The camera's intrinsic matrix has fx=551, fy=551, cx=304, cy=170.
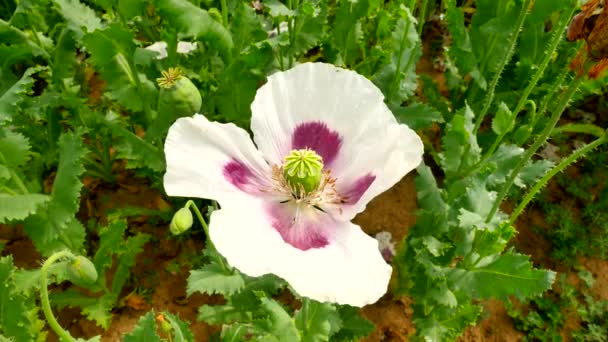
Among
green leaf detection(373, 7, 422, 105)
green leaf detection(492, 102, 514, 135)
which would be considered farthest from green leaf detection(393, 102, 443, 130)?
green leaf detection(492, 102, 514, 135)

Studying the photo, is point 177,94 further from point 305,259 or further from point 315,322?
point 315,322

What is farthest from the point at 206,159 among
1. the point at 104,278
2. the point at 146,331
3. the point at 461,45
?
the point at 461,45

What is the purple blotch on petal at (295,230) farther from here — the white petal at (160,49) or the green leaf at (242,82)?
the white petal at (160,49)

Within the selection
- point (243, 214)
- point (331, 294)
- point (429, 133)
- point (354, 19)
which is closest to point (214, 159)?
point (243, 214)

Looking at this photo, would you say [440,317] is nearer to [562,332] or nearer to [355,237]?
[562,332]

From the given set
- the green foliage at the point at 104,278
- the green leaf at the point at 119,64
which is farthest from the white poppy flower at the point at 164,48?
the green foliage at the point at 104,278

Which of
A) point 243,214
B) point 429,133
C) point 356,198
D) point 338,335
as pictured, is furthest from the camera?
point 429,133
